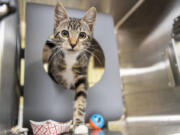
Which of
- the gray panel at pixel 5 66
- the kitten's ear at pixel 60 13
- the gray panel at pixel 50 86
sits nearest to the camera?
the gray panel at pixel 5 66

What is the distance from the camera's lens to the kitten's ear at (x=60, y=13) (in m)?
0.58

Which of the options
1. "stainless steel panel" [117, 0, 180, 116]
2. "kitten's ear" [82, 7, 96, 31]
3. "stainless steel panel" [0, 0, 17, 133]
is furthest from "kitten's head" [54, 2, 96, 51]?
"stainless steel panel" [117, 0, 180, 116]

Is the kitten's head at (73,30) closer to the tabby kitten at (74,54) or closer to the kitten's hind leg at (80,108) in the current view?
the tabby kitten at (74,54)

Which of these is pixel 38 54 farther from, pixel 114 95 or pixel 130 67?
pixel 130 67

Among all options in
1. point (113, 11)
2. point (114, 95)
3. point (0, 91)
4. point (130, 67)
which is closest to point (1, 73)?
point (0, 91)

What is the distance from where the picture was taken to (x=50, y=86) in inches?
27.8

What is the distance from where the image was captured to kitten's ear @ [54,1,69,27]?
583 millimetres

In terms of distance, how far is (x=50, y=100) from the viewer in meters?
0.70

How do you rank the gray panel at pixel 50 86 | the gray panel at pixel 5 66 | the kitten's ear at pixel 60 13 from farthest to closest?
the gray panel at pixel 50 86 < the kitten's ear at pixel 60 13 < the gray panel at pixel 5 66

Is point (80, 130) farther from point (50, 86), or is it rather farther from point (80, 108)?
point (50, 86)

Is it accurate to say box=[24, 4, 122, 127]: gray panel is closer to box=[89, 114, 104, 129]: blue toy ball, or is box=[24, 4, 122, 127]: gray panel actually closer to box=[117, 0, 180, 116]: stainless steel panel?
box=[89, 114, 104, 129]: blue toy ball

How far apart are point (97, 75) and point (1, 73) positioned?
0.59 metres

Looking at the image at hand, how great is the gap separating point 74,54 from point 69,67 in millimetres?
101

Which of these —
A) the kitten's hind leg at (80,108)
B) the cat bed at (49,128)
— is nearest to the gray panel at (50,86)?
the kitten's hind leg at (80,108)
